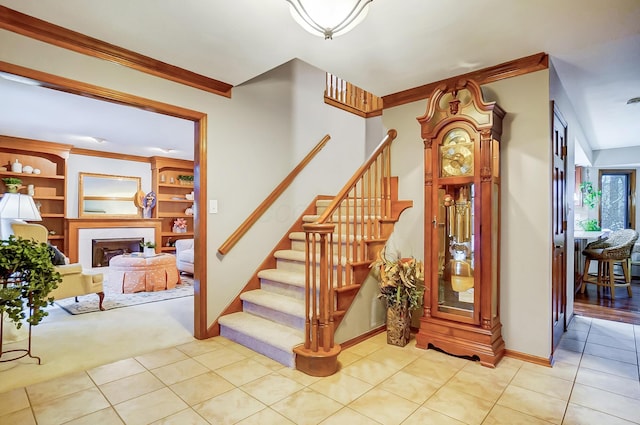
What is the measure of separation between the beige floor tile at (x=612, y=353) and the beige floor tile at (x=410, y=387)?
165cm

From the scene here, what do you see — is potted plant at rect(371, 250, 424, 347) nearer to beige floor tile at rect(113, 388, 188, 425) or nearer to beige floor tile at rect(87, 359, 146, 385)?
beige floor tile at rect(113, 388, 188, 425)

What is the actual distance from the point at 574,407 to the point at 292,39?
2983 millimetres

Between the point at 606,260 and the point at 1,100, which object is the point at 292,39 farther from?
the point at 606,260

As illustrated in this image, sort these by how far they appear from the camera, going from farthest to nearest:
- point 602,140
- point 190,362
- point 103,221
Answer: point 103,221 < point 602,140 < point 190,362

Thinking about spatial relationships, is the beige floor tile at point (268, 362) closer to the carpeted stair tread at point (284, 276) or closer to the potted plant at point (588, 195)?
the carpeted stair tread at point (284, 276)

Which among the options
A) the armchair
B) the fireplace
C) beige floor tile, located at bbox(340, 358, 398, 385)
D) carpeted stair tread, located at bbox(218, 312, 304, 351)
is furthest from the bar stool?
the fireplace

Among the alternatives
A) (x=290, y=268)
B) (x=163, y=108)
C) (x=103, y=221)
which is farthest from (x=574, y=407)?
(x=103, y=221)

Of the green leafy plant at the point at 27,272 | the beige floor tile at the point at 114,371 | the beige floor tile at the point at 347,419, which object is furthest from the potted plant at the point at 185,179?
the beige floor tile at the point at 347,419

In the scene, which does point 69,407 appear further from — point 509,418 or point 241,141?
point 509,418

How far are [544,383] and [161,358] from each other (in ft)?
9.30

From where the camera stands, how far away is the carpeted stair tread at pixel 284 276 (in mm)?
3094

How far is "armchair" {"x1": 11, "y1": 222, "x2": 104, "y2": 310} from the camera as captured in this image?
3.81 meters

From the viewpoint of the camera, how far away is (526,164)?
2.65 meters

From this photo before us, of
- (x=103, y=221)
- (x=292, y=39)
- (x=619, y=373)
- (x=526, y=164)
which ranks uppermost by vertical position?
(x=292, y=39)
